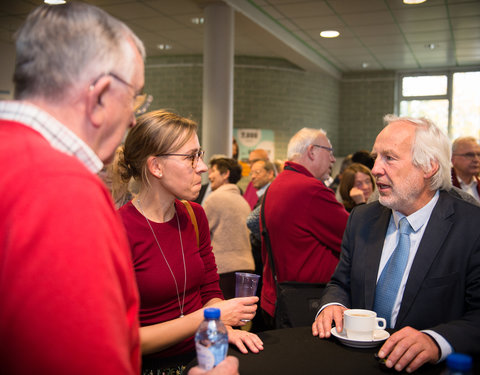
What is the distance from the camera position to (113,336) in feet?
2.21

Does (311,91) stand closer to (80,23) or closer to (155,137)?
(155,137)

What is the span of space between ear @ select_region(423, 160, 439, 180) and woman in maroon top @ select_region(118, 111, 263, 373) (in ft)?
3.34

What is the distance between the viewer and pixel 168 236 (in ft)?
6.41

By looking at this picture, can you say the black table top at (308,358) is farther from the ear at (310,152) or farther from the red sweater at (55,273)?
the ear at (310,152)

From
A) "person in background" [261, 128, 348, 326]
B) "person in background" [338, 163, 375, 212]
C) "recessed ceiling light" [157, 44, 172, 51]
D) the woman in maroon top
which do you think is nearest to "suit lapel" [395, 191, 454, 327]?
the woman in maroon top

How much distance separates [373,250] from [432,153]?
51cm

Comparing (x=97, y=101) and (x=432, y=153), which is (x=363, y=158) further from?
(x=97, y=101)

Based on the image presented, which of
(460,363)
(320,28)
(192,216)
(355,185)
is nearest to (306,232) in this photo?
(192,216)

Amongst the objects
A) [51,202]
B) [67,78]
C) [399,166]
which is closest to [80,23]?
[67,78]

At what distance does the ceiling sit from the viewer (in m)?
6.56

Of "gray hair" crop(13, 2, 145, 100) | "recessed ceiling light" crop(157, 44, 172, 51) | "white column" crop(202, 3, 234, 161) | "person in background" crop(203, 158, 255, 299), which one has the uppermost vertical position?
"recessed ceiling light" crop(157, 44, 172, 51)

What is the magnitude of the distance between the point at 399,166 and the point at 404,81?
34.0ft

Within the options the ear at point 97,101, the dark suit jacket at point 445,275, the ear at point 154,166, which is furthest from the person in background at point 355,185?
the ear at point 97,101

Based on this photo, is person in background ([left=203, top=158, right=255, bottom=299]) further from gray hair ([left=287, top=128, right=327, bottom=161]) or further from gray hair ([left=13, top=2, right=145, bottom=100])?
gray hair ([left=13, top=2, right=145, bottom=100])
